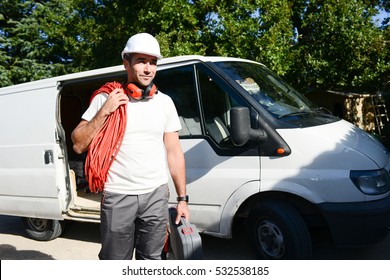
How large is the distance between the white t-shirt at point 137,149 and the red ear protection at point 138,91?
0.05 m

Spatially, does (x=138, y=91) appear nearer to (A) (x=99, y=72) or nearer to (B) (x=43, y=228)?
(A) (x=99, y=72)

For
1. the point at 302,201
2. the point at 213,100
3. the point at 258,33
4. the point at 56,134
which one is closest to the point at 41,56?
the point at 258,33

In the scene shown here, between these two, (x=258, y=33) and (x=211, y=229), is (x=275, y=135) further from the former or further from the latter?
(x=258, y=33)

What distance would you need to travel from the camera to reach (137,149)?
93.3 inches

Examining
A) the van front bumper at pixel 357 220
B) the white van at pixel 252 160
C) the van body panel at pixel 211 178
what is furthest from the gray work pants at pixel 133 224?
the van front bumper at pixel 357 220

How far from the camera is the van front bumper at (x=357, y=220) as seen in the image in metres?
3.21

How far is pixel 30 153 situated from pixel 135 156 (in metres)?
3.03

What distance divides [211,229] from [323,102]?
1448 cm

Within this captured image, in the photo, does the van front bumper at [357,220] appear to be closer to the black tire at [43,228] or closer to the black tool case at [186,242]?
the black tool case at [186,242]

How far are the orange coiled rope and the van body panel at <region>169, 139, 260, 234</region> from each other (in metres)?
1.62

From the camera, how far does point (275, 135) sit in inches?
135

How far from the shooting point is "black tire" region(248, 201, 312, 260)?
3.42 meters

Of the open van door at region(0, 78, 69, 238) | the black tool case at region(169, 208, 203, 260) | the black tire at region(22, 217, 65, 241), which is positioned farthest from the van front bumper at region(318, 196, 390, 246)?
the black tire at region(22, 217, 65, 241)
